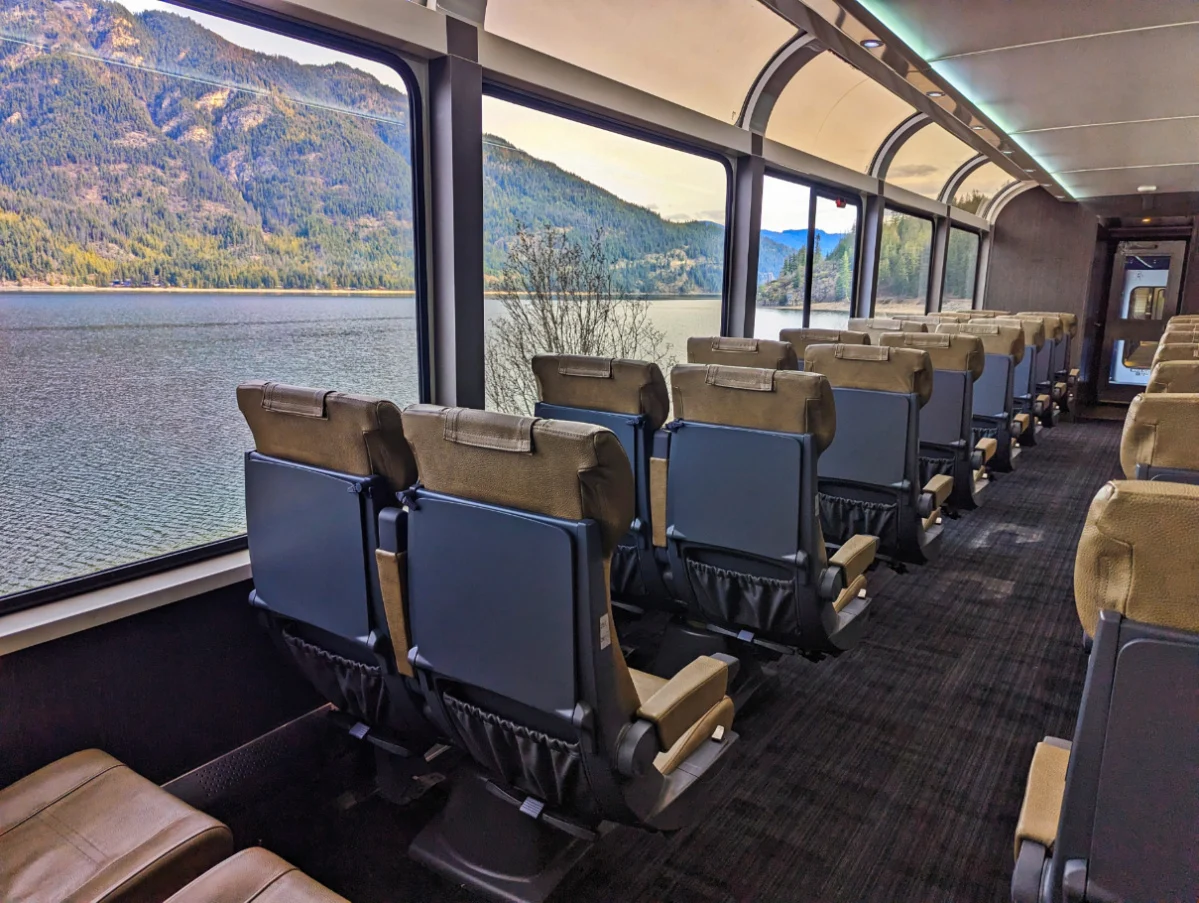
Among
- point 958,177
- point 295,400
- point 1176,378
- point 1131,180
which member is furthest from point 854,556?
point 958,177

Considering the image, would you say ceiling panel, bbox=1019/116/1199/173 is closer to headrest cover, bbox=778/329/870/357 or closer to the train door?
headrest cover, bbox=778/329/870/357

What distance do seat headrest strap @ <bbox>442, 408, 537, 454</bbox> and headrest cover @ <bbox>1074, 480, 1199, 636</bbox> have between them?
938 mm

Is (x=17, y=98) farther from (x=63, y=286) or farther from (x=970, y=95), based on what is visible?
(x=970, y=95)

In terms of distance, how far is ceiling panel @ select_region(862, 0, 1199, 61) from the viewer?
10.6ft

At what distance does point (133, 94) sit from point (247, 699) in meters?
1.98

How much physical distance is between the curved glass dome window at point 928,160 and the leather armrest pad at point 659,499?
21.4ft

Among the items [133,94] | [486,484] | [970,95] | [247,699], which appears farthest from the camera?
[970,95]

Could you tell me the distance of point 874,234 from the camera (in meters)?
7.61

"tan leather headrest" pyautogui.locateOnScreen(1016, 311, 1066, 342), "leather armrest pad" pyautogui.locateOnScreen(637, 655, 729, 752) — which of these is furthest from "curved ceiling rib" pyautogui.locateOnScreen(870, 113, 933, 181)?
"leather armrest pad" pyautogui.locateOnScreen(637, 655, 729, 752)

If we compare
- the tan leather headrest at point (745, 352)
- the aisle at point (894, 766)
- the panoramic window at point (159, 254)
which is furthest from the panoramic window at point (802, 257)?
the panoramic window at point (159, 254)

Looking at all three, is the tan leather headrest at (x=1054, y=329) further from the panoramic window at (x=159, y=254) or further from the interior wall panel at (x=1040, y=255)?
the panoramic window at (x=159, y=254)

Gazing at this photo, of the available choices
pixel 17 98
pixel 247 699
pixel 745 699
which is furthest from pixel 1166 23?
pixel 247 699

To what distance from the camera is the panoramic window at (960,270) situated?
427 inches

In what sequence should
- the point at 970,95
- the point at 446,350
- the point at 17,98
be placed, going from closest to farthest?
the point at 17,98, the point at 446,350, the point at 970,95
